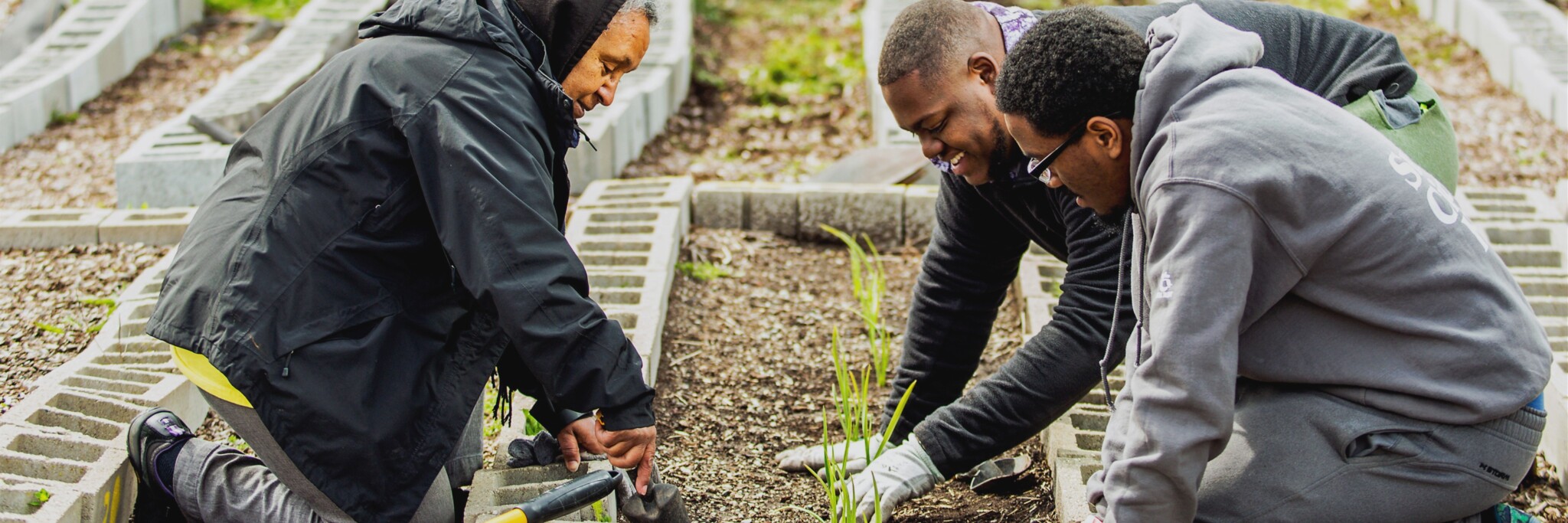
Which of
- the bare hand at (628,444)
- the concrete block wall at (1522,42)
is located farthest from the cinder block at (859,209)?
the concrete block wall at (1522,42)

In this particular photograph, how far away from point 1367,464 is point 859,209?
2.94 meters

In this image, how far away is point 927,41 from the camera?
2.69 metres

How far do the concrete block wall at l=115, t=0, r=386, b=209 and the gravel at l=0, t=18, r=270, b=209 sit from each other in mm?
261

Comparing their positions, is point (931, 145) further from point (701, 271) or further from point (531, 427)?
point (701, 271)

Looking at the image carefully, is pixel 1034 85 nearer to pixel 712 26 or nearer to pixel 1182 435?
pixel 1182 435

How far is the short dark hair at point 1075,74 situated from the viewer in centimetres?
204

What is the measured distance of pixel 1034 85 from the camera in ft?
6.73

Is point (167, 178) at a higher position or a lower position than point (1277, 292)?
lower

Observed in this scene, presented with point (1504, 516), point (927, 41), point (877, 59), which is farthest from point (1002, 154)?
point (877, 59)

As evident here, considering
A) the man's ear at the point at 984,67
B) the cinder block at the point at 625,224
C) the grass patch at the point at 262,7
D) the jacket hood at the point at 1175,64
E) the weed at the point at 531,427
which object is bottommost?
the grass patch at the point at 262,7

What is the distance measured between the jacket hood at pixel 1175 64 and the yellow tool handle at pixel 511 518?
1.24m

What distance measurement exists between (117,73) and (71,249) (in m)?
3.48

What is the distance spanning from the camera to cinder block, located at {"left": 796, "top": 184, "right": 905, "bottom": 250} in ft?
16.0

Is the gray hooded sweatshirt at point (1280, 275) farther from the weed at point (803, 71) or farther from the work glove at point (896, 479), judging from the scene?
the weed at point (803, 71)
